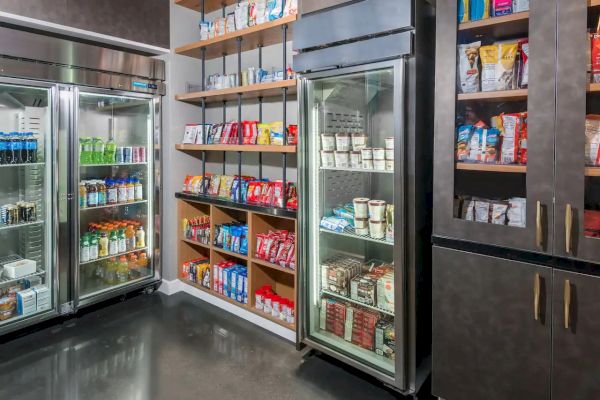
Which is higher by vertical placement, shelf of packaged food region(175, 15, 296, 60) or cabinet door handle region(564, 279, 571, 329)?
shelf of packaged food region(175, 15, 296, 60)

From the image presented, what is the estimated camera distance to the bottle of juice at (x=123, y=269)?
389 centimetres

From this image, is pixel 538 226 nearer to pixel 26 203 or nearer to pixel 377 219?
pixel 377 219

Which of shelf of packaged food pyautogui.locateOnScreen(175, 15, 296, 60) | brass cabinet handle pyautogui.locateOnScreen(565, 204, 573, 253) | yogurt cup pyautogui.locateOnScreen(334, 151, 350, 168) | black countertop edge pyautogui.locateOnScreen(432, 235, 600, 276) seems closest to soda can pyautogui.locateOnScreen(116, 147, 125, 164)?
shelf of packaged food pyautogui.locateOnScreen(175, 15, 296, 60)

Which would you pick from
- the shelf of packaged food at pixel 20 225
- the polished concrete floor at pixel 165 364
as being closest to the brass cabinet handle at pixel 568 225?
the polished concrete floor at pixel 165 364

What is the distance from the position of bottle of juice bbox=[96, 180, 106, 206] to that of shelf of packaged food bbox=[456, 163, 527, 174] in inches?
115

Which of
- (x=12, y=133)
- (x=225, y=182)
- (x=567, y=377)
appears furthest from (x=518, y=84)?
(x=12, y=133)

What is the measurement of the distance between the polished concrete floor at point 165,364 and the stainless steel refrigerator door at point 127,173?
47 cm

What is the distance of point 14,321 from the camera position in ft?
9.77

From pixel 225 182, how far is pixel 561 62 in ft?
8.48

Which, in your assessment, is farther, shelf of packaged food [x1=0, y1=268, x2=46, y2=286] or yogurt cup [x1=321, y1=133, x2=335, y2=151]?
shelf of packaged food [x1=0, y1=268, x2=46, y2=286]

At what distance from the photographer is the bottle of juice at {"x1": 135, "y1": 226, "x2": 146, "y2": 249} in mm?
3885

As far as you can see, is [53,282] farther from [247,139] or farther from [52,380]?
[247,139]

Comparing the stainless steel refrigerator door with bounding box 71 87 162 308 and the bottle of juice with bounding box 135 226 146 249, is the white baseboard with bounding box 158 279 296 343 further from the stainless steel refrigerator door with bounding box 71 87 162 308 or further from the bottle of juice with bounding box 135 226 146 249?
the bottle of juice with bounding box 135 226 146 249

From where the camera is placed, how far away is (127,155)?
3719mm
